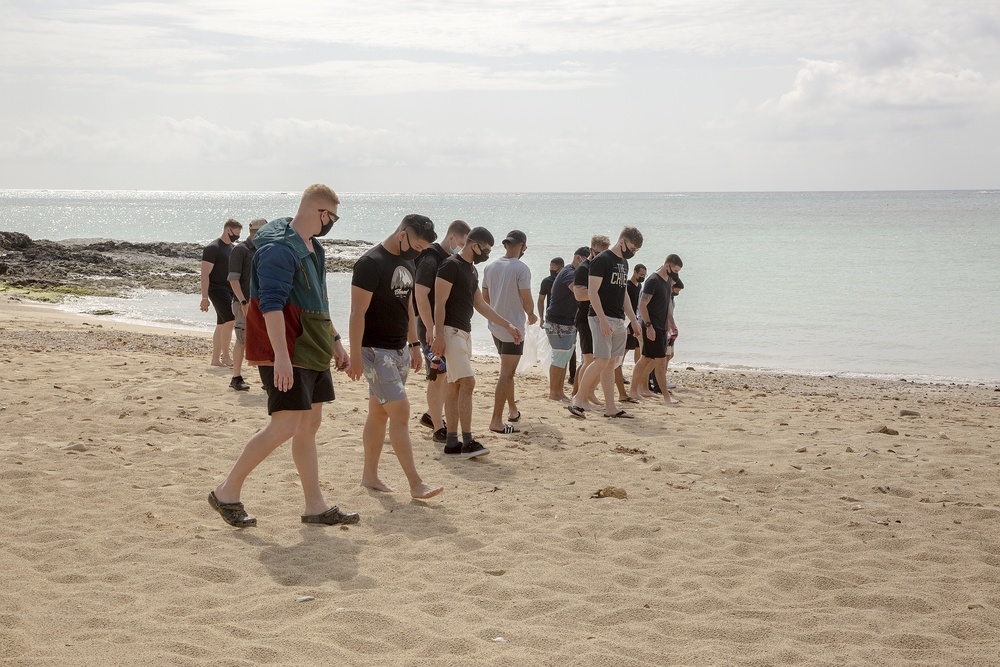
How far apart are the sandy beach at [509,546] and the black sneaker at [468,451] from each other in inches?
3.9

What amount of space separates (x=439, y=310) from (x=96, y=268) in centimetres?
2791

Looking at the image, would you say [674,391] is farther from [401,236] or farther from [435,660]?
[435,660]

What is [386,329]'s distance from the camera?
18.8ft

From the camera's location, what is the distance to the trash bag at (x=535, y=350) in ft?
34.5

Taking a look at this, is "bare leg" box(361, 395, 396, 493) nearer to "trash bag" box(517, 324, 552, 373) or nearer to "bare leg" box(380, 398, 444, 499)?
"bare leg" box(380, 398, 444, 499)

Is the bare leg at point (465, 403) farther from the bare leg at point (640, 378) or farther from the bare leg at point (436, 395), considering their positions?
the bare leg at point (640, 378)

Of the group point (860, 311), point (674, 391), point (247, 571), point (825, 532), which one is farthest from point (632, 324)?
point (860, 311)

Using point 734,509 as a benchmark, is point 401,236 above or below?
above

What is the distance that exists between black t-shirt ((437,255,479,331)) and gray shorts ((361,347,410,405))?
1.20 metres

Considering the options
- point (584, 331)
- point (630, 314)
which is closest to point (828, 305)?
point (584, 331)

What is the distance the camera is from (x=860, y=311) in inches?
904

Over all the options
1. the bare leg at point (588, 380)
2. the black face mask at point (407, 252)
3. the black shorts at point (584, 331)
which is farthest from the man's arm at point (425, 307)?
the black shorts at point (584, 331)

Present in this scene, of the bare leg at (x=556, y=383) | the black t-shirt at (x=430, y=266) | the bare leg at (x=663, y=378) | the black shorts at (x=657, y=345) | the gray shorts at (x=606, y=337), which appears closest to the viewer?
the black t-shirt at (x=430, y=266)

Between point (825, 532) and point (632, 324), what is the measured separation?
169 inches
